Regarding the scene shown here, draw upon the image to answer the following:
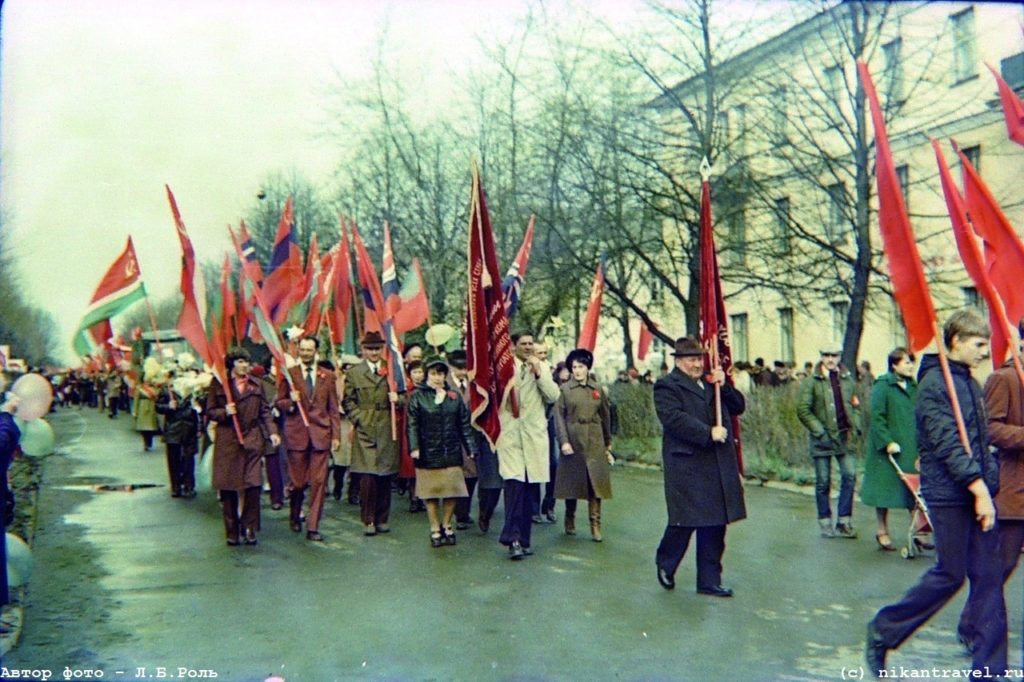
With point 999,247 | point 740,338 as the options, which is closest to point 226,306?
point 999,247

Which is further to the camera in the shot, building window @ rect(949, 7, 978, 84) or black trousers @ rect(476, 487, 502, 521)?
building window @ rect(949, 7, 978, 84)

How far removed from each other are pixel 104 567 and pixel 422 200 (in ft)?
56.6

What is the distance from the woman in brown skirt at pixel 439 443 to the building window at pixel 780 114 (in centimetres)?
1037

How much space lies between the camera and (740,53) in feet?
64.7

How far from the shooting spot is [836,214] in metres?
20.8

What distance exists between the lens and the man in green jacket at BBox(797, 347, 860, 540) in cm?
1059

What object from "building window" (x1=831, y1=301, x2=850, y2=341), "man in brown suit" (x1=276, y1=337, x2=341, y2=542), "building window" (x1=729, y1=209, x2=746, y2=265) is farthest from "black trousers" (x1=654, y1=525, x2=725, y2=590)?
"building window" (x1=729, y1=209, x2=746, y2=265)

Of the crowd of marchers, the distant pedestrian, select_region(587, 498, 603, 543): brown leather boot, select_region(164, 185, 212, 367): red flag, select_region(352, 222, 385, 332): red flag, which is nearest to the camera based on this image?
the crowd of marchers

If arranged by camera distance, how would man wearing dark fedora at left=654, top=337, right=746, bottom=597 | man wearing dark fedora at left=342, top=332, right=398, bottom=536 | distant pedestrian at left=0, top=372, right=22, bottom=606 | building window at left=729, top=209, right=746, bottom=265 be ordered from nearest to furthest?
distant pedestrian at left=0, top=372, right=22, bottom=606, man wearing dark fedora at left=654, top=337, right=746, bottom=597, man wearing dark fedora at left=342, top=332, right=398, bottom=536, building window at left=729, top=209, right=746, bottom=265

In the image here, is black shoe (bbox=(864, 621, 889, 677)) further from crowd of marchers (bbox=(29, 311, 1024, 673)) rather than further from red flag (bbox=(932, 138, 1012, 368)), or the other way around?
red flag (bbox=(932, 138, 1012, 368))

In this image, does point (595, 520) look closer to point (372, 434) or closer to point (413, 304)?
point (372, 434)

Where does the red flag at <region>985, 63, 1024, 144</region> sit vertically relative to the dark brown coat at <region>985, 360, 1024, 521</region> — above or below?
above

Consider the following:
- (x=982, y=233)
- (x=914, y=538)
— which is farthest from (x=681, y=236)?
(x=982, y=233)

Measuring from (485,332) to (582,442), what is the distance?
1937 mm
